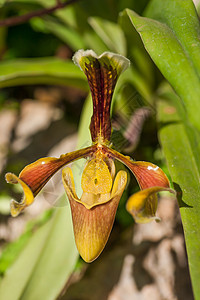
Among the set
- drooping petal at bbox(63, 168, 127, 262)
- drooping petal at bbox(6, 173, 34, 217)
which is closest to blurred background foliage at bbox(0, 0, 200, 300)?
drooping petal at bbox(63, 168, 127, 262)

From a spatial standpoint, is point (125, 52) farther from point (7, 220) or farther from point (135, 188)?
point (7, 220)

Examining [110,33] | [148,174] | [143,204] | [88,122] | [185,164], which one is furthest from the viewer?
[110,33]

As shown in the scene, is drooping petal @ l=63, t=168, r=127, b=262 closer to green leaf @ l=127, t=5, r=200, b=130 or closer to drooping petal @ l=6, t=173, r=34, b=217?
drooping petal @ l=6, t=173, r=34, b=217

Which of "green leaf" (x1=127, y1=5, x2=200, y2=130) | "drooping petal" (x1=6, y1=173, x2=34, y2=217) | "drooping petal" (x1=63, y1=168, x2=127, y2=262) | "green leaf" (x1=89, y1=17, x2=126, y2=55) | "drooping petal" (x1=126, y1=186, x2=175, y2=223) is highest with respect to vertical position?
"green leaf" (x1=89, y1=17, x2=126, y2=55)

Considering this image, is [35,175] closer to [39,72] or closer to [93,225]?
[93,225]

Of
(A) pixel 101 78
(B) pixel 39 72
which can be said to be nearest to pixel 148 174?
(A) pixel 101 78

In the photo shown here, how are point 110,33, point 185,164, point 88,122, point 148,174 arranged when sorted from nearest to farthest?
point 148,174 → point 185,164 → point 88,122 → point 110,33

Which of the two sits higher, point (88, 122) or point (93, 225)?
A: point (88, 122)

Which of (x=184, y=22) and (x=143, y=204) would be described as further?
(x=184, y=22)

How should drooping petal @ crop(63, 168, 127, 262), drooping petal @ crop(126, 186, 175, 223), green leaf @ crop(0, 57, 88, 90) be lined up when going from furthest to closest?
green leaf @ crop(0, 57, 88, 90)
drooping petal @ crop(63, 168, 127, 262)
drooping petal @ crop(126, 186, 175, 223)
